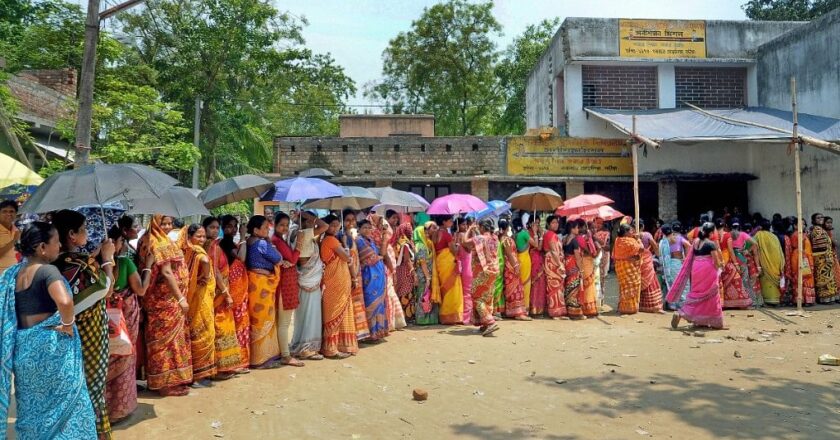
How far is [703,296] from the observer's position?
765cm

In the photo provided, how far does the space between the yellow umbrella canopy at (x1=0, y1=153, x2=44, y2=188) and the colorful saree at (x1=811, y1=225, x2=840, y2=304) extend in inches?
448

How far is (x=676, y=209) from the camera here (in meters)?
15.0

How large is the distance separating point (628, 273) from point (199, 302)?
6.63 m

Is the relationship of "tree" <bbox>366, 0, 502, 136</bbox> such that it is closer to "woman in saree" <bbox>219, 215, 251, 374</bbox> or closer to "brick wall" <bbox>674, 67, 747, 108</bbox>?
"brick wall" <bbox>674, 67, 747, 108</bbox>

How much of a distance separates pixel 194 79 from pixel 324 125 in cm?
1089

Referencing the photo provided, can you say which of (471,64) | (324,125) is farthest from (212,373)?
(324,125)

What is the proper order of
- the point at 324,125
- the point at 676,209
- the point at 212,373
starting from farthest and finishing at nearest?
the point at 324,125 → the point at 676,209 → the point at 212,373

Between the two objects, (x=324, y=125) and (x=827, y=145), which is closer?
(x=827, y=145)

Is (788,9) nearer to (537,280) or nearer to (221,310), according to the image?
(537,280)

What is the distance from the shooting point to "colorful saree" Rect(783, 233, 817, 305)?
973cm

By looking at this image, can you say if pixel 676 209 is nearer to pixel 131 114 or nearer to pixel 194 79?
pixel 131 114

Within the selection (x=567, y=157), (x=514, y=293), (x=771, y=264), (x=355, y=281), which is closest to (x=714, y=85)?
(x=567, y=157)

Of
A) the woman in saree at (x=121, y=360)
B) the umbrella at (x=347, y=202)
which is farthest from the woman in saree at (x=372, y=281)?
the woman in saree at (x=121, y=360)

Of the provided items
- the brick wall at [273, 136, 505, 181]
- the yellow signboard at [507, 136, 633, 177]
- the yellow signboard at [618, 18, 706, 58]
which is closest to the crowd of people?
the yellow signboard at [507, 136, 633, 177]
